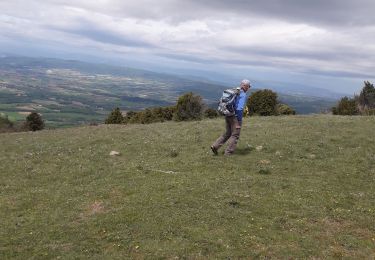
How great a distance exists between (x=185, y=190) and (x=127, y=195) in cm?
226

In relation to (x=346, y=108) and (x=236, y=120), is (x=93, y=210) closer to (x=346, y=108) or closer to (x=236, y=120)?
(x=236, y=120)


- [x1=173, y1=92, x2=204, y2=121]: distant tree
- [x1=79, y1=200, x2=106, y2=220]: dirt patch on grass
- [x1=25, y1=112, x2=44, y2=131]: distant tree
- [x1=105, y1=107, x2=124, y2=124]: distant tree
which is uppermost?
[x1=173, y1=92, x2=204, y2=121]: distant tree

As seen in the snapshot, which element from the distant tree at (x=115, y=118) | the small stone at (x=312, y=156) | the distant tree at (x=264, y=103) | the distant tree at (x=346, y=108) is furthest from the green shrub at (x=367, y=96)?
the small stone at (x=312, y=156)

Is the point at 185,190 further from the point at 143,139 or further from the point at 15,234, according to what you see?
the point at 143,139

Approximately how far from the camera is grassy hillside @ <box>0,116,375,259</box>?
12.6 metres

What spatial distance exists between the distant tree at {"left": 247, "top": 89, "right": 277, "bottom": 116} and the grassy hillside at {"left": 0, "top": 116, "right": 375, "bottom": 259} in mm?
21167

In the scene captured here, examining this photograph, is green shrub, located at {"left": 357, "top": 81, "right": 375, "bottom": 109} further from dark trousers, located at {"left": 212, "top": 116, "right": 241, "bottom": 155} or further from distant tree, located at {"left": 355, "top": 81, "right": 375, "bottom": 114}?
dark trousers, located at {"left": 212, "top": 116, "right": 241, "bottom": 155}

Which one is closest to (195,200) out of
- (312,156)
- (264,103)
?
(312,156)

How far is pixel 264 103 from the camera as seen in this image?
49.0m

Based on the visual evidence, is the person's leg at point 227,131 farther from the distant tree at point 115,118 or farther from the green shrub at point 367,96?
the distant tree at point 115,118

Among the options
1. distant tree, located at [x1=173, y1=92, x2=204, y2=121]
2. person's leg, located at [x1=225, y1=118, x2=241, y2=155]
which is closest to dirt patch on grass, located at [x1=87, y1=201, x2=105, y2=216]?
person's leg, located at [x1=225, y1=118, x2=241, y2=155]

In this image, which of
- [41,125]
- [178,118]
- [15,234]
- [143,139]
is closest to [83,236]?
[15,234]

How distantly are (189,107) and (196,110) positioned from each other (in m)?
1.00

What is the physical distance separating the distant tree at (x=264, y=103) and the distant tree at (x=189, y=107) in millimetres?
8597
